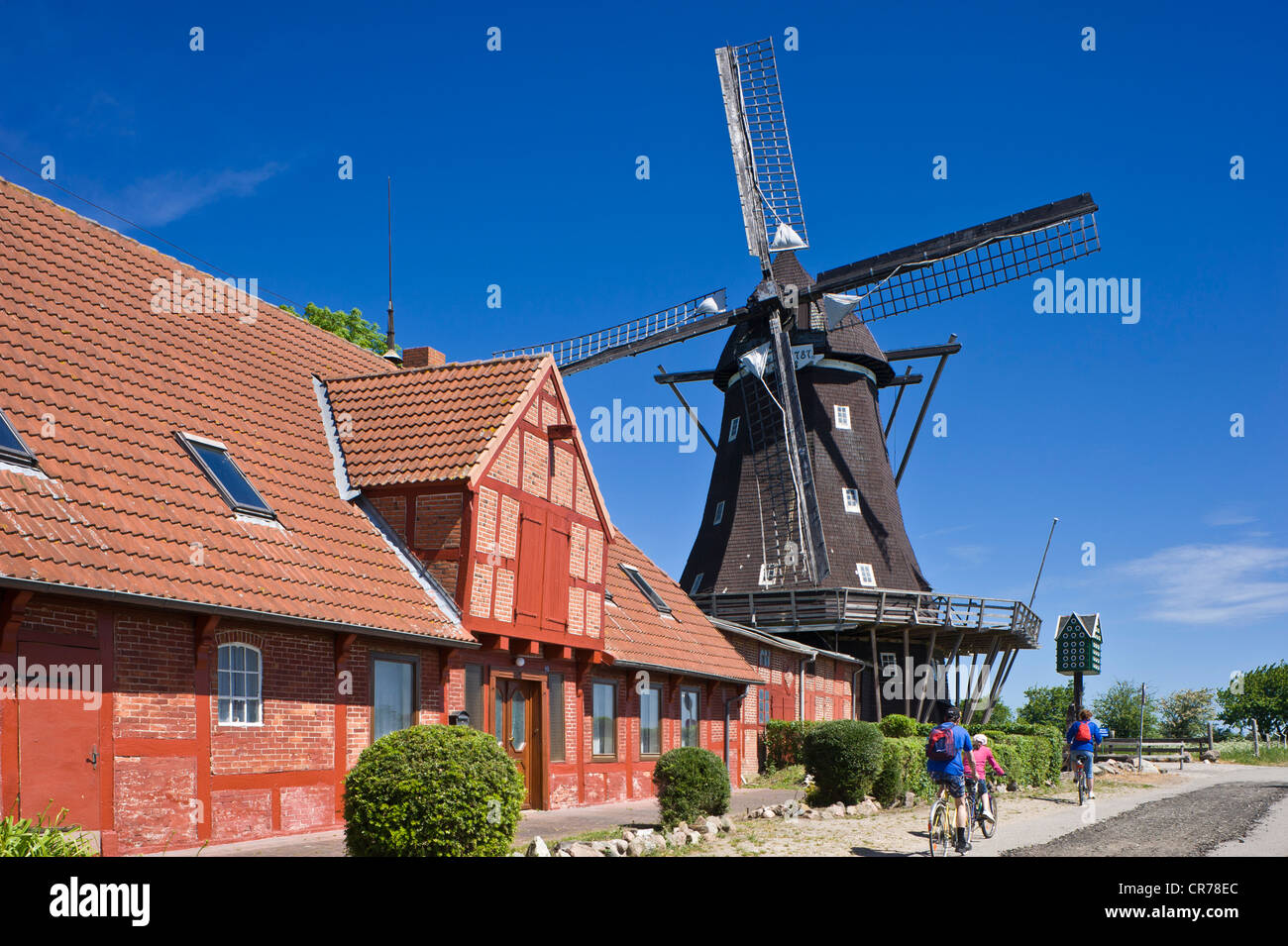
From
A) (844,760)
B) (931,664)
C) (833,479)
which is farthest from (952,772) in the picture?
(931,664)

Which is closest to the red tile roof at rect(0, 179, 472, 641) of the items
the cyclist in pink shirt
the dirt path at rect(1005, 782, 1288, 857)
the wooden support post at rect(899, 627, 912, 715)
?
the cyclist in pink shirt

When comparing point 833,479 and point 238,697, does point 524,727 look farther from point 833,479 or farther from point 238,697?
point 833,479

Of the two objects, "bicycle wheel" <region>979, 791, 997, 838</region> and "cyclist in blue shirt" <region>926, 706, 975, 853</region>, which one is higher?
"cyclist in blue shirt" <region>926, 706, 975, 853</region>

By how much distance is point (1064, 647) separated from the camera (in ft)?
139

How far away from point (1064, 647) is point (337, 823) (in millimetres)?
32920

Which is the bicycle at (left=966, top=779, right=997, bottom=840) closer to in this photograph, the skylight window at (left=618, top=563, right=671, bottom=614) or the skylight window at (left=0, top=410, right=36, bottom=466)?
the skylight window at (left=618, top=563, right=671, bottom=614)

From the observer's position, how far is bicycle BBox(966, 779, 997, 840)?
15.6 meters

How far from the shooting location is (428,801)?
11.0 metres

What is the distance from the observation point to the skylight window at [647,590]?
88.6 ft

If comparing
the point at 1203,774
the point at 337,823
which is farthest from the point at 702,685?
the point at 1203,774

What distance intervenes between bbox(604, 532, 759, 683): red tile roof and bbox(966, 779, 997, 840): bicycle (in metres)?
7.21

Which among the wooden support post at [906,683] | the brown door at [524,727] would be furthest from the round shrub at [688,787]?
the wooden support post at [906,683]

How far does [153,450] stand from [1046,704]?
277 ft
